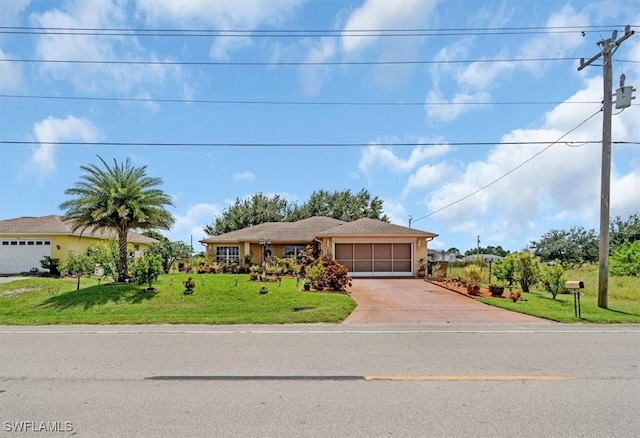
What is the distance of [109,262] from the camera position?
2042 cm

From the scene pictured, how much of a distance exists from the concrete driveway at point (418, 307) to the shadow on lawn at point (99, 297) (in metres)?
8.37

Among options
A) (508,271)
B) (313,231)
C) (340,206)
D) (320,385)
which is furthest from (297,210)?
(320,385)

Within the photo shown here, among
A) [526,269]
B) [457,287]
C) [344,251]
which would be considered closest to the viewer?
[526,269]

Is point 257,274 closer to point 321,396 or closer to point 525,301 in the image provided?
point 525,301

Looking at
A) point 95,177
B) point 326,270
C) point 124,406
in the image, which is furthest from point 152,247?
Result: point 124,406

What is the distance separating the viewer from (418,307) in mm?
15156

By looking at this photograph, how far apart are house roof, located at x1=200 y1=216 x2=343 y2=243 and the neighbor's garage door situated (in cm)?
996

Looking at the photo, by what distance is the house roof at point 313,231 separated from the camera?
26625mm

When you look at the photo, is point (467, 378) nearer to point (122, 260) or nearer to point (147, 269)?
point (147, 269)

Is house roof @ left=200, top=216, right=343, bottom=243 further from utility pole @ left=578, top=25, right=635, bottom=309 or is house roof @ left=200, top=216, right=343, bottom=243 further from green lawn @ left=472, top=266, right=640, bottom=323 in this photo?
utility pole @ left=578, top=25, right=635, bottom=309

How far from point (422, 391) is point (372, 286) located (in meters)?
15.9

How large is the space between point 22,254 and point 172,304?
60.4 feet

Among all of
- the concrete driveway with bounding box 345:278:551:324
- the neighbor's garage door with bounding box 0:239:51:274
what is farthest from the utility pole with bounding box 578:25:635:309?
the neighbor's garage door with bounding box 0:239:51:274

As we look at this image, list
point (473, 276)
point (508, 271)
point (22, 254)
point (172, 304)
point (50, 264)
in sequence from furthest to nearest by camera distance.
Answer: point (22, 254) < point (50, 264) < point (508, 271) < point (473, 276) < point (172, 304)
